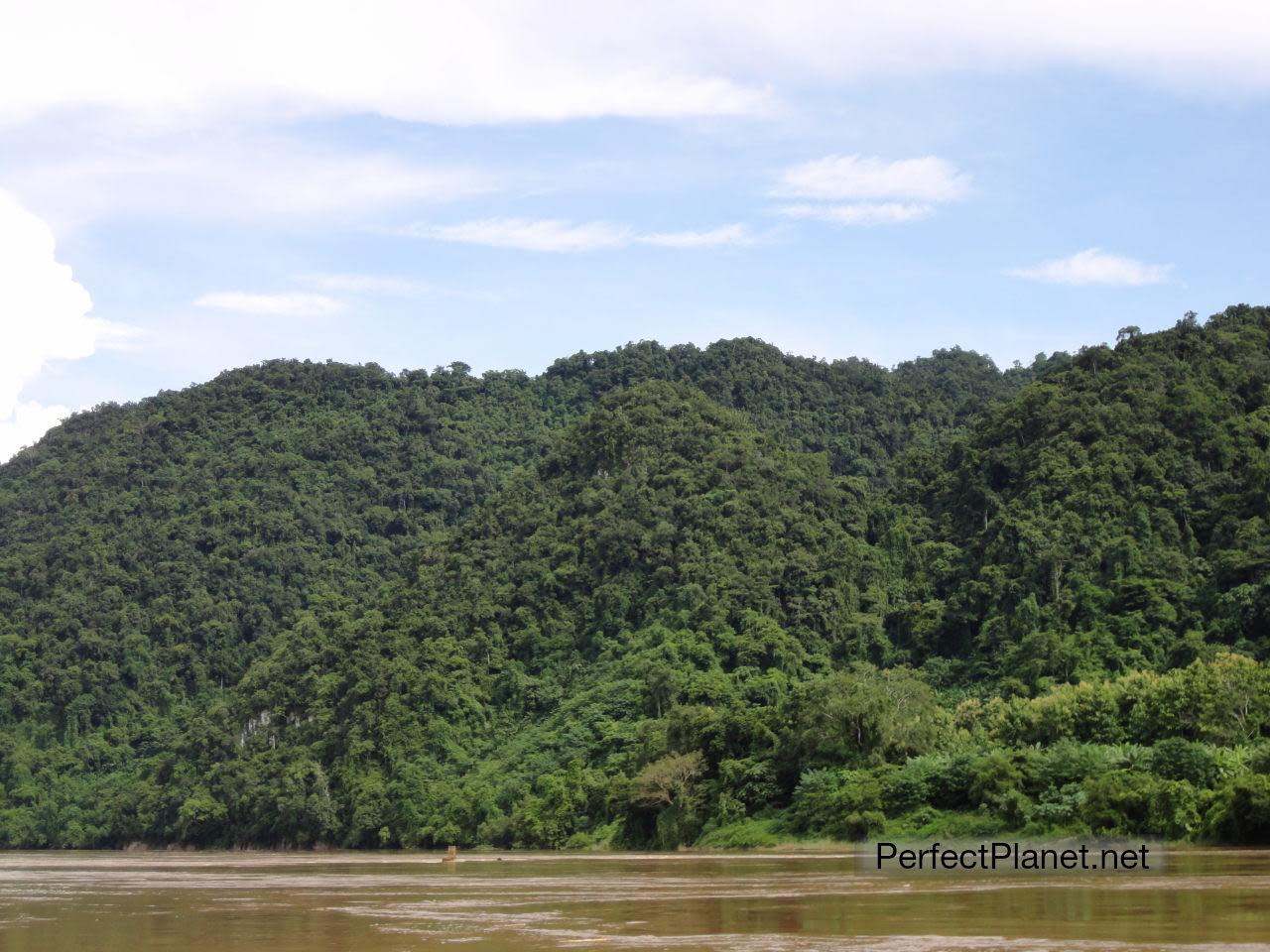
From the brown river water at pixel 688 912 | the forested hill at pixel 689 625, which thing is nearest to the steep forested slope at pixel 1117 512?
the forested hill at pixel 689 625

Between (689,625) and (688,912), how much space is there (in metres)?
66.0

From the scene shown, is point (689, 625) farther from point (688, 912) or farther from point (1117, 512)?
point (688, 912)

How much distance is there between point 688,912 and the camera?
23344 millimetres

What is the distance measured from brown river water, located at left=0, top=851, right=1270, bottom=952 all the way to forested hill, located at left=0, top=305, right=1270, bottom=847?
11.1m

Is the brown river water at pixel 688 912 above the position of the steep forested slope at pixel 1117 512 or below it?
below

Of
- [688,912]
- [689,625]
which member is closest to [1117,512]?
[689,625]

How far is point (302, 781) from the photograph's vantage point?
84.8m

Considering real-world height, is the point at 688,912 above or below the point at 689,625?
below

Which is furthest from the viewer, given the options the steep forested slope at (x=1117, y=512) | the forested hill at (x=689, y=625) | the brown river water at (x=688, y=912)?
the steep forested slope at (x=1117, y=512)

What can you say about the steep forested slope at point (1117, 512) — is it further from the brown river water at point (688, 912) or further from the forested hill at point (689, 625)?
the brown river water at point (688, 912)

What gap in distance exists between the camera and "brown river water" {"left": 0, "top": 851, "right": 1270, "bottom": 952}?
1852cm

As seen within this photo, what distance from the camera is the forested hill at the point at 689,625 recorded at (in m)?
51.0

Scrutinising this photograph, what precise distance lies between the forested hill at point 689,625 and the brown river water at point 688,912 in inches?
438

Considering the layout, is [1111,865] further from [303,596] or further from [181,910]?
[303,596]
